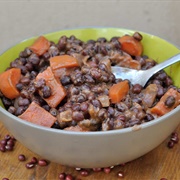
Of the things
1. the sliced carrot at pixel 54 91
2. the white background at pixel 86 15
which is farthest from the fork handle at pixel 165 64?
the white background at pixel 86 15

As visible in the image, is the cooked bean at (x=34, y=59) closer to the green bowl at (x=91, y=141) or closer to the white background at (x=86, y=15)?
the green bowl at (x=91, y=141)

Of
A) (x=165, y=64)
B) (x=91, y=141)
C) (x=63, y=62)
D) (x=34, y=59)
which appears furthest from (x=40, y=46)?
(x=91, y=141)

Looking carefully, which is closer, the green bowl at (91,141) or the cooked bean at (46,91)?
the green bowl at (91,141)

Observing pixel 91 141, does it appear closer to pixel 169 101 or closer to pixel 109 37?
pixel 169 101

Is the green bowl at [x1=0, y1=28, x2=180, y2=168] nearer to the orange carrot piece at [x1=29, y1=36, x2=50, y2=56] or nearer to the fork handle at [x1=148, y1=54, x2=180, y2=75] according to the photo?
the fork handle at [x1=148, y1=54, x2=180, y2=75]

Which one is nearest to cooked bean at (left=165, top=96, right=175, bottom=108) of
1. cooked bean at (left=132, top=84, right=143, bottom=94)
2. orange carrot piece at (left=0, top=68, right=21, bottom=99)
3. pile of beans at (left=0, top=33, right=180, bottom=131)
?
pile of beans at (left=0, top=33, right=180, bottom=131)
